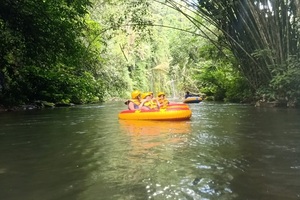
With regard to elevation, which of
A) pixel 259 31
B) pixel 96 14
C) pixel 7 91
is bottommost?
pixel 7 91

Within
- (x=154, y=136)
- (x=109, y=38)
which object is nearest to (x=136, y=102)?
(x=154, y=136)

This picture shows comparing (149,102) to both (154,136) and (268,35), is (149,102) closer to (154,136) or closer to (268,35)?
(154,136)

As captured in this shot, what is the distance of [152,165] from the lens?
12.1 feet

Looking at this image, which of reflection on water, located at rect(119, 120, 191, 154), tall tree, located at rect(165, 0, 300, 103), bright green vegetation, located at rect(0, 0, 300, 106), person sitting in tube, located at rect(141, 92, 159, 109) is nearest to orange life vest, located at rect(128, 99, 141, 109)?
person sitting in tube, located at rect(141, 92, 159, 109)

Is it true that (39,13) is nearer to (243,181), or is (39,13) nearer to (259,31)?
(259,31)

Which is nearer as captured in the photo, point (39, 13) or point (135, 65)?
point (39, 13)

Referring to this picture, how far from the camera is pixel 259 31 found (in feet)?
37.9

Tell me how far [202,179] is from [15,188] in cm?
165

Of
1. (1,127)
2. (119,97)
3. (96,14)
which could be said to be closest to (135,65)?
(119,97)

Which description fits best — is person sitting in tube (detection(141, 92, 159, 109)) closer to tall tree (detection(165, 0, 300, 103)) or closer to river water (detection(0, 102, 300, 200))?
river water (detection(0, 102, 300, 200))

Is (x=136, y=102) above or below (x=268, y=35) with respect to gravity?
below

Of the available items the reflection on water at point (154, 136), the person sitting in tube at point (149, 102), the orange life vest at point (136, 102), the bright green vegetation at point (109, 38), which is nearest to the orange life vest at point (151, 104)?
the person sitting in tube at point (149, 102)

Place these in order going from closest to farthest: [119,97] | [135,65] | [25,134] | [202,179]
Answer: [202,179] < [25,134] < [119,97] < [135,65]

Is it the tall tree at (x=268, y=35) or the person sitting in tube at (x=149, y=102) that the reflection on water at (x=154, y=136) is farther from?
the tall tree at (x=268, y=35)
